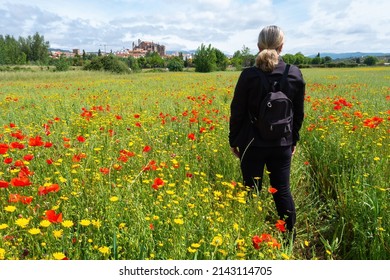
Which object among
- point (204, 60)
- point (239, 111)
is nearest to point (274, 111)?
point (239, 111)

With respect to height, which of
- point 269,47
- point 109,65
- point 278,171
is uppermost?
point 109,65

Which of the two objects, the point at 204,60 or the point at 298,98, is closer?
the point at 298,98

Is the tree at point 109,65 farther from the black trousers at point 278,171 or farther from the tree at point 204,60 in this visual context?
the black trousers at point 278,171

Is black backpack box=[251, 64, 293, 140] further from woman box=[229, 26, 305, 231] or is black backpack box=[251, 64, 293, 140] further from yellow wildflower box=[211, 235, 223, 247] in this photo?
yellow wildflower box=[211, 235, 223, 247]

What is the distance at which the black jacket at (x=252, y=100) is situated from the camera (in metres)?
2.30

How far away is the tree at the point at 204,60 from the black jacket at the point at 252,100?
54763mm

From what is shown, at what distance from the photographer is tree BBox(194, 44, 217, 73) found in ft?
184

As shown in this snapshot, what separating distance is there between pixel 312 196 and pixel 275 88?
1566mm

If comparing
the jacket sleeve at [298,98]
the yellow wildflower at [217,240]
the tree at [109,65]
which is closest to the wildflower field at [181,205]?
the yellow wildflower at [217,240]

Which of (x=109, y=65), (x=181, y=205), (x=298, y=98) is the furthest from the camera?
(x=109, y=65)

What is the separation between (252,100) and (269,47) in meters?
0.43

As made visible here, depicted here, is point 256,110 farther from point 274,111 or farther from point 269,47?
point 269,47

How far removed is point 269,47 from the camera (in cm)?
233
